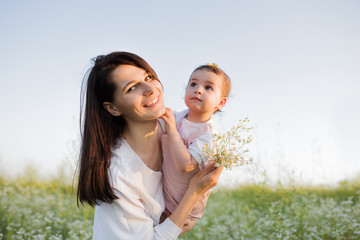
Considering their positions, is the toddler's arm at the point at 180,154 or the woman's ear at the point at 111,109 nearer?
the toddler's arm at the point at 180,154

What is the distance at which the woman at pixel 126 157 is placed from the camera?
8.77 ft

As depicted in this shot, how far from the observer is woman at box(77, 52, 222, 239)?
2.67 m

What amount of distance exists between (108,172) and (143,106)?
2.10 feet

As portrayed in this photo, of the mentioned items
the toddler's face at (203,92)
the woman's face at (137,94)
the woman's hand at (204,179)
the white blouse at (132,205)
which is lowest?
the white blouse at (132,205)

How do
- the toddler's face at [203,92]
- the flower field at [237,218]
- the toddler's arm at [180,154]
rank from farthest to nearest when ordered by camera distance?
the flower field at [237,218]
the toddler's face at [203,92]
the toddler's arm at [180,154]

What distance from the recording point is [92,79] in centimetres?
285

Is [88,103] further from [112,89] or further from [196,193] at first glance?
[196,193]

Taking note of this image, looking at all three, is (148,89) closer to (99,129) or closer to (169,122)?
(169,122)

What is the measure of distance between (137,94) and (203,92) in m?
0.56

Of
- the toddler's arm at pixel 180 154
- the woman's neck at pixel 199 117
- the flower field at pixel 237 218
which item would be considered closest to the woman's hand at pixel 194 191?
the toddler's arm at pixel 180 154

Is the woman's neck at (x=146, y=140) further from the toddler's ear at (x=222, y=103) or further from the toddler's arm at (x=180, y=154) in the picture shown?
the toddler's ear at (x=222, y=103)

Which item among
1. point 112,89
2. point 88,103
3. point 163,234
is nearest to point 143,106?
point 112,89

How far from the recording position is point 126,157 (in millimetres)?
2850

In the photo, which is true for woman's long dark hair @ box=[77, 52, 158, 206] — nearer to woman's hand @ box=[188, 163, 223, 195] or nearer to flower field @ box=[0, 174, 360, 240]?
woman's hand @ box=[188, 163, 223, 195]
